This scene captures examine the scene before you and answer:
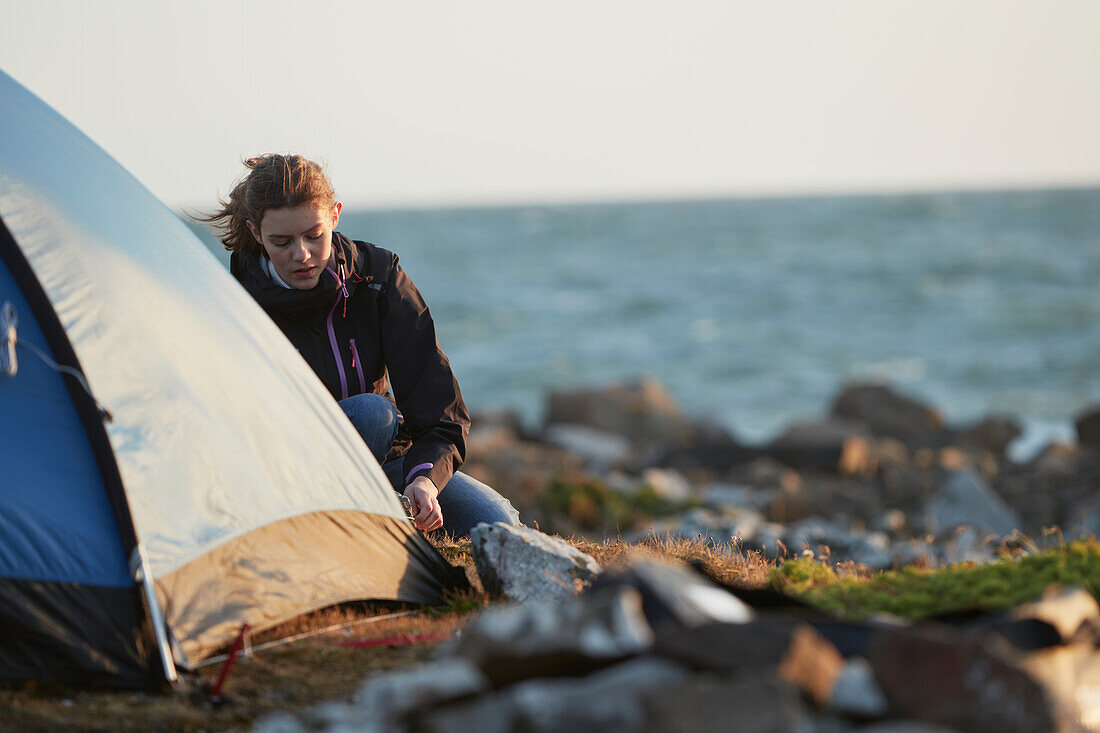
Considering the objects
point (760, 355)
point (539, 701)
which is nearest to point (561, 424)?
point (760, 355)

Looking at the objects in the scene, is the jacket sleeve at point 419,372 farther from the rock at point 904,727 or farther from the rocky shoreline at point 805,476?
the rocky shoreline at point 805,476

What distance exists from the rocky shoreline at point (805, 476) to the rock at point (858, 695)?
6.97 m

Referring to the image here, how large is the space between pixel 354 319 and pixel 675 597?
9.32 feet

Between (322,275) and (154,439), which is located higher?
(322,275)

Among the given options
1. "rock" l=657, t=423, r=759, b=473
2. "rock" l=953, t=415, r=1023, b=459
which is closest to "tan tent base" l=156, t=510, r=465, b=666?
"rock" l=657, t=423, r=759, b=473

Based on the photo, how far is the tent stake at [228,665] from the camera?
3352mm

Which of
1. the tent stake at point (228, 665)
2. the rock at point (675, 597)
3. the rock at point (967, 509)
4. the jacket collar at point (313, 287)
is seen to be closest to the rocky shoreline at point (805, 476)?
the rock at point (967, 509)

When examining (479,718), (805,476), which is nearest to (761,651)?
(479,718)

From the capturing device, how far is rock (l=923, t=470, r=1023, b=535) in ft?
39.0

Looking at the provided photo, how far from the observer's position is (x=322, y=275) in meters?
4.85

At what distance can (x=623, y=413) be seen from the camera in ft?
62.4

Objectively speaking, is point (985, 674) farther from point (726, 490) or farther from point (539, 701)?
point (726, 490)

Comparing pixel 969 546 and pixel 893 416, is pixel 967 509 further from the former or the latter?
pixel 893 416

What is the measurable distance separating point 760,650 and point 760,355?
2839 centimetres
